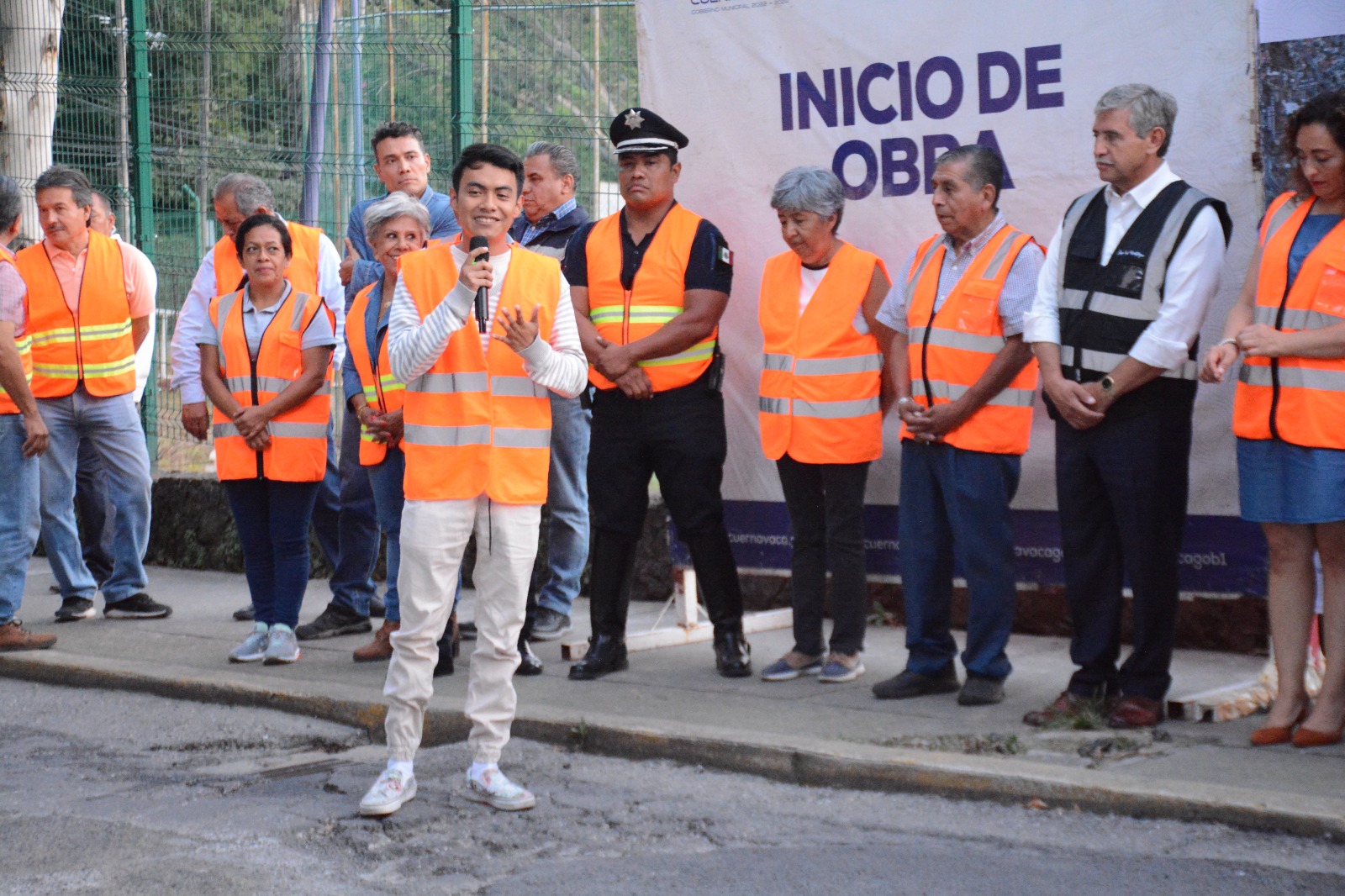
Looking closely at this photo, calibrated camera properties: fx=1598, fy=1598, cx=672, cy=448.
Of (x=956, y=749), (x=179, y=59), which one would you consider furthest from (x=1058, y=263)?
(x=179, y=59)

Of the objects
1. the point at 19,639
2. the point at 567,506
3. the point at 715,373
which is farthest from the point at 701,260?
the point at 19,639

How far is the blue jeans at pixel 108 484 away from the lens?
8.33 metres

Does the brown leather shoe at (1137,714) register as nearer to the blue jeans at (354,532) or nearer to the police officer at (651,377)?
the police officer at (651,377)

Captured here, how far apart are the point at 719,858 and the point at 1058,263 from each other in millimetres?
2515

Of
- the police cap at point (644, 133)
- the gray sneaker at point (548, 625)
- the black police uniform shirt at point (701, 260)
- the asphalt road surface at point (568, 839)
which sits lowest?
the asphalt road surface at point (568, 839)

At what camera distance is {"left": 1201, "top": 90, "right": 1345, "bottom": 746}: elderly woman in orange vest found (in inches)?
198

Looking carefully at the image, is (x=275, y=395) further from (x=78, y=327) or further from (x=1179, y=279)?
(x=1179, y=279)

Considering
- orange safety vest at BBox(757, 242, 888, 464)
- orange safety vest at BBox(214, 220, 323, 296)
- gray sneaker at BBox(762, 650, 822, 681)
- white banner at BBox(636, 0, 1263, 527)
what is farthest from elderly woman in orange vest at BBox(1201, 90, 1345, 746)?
orange safety vest at BBox(214, 220, 323, 296)

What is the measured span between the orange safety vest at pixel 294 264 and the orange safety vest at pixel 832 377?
2598mm

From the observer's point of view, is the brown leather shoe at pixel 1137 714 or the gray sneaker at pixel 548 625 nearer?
the brown leather shoe at pixel 1137 714

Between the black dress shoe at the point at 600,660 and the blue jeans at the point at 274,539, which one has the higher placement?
the blue jeans at the point at 274,539

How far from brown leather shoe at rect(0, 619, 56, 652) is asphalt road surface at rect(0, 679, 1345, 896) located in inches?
80.5

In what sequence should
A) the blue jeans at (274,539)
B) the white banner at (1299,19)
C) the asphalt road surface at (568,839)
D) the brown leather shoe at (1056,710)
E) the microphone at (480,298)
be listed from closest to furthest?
the asphalt road surface at (568,839) → the microphone at (480,298) → the brown leather shoe at (1056,710) → the white banner at (1299,19) → the blue jeans at (274,539)

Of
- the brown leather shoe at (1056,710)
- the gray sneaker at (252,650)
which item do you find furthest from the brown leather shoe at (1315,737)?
the gray sneaker at (252,650)
